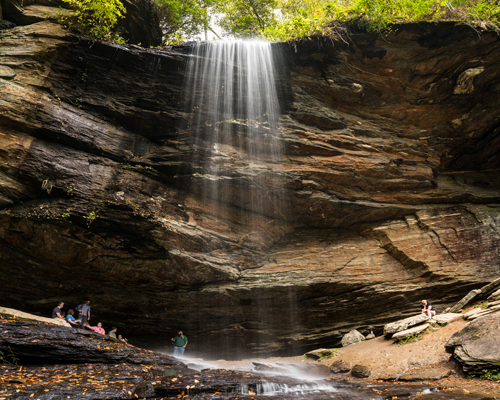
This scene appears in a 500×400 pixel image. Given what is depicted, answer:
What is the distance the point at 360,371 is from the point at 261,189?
27.4 feet

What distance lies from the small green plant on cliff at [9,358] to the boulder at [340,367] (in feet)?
31.0

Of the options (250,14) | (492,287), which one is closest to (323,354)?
(492,287)

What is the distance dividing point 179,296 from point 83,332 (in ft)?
14.9

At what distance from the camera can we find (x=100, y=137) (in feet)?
40.8

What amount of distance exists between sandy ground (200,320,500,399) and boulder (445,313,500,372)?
0.32m

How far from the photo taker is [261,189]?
14.0 meters

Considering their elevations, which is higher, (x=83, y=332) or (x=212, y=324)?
(x=212, y=324)

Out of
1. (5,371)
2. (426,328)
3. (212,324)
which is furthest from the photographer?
(212,324)

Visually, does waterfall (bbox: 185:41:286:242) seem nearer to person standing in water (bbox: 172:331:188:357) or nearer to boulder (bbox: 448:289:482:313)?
person standing in water (bbox: 172:331:188:357)

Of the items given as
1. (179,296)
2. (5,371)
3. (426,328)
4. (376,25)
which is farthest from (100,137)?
(426,328)

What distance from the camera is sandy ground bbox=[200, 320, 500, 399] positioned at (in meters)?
6.60

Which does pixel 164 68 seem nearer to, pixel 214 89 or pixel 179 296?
pixel 214 89

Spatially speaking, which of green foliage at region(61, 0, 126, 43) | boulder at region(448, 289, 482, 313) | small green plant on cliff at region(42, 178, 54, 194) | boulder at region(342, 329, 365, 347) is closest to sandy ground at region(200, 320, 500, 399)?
boulder at region(342, 329, 365, 347)

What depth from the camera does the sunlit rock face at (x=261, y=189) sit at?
36.7 feet
